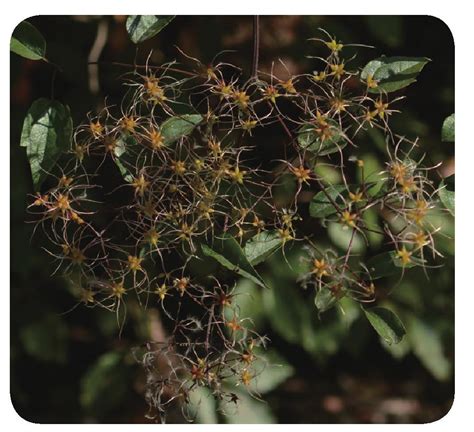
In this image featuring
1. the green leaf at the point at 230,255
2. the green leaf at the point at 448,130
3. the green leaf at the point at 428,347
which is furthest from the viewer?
the green leaf at the point at 428,347

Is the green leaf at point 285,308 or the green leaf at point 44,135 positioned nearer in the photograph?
the green leaf at point 44,135

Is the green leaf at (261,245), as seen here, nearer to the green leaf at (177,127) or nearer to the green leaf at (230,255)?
the green leaf at (230,255)

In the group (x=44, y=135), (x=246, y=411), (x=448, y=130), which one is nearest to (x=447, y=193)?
(x=448, y=130)

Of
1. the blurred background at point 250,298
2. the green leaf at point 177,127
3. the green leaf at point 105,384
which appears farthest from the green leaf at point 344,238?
the green leaf at point 105,384

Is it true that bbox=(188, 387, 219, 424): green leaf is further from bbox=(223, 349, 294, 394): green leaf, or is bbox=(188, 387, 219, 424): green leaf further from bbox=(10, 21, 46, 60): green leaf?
bbox=(10, 21, 46, 60): green leaf

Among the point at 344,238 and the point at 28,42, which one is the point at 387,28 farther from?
the point at 28,42

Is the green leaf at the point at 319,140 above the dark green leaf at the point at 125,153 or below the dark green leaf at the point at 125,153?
above

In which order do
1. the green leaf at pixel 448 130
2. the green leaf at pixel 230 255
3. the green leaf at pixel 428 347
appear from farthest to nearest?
the green leaf at pixel 428 347 → the green leaf at pixel 448 130 → the green leaf at pixel 230 255
